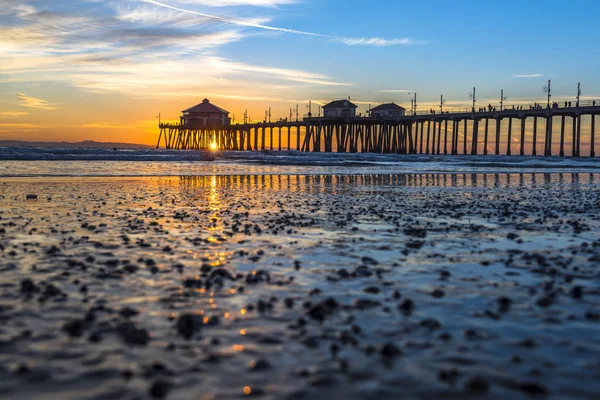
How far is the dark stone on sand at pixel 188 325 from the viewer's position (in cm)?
525

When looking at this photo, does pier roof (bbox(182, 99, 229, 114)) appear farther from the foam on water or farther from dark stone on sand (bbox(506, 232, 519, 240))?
dark stone on sand (bbox(506, 232, 519, 240))

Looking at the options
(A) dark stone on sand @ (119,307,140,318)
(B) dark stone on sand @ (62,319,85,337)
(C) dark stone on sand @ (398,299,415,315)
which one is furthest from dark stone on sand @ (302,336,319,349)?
(B) dark stone on sand @ (62,319,85,337)

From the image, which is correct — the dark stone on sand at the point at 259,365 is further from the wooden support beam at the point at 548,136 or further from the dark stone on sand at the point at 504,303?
the wooden support beam at the point at 548,136

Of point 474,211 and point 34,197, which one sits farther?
point 34,197

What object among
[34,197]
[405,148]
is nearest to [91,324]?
[34,197]

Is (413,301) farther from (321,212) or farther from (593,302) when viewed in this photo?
(321,212)

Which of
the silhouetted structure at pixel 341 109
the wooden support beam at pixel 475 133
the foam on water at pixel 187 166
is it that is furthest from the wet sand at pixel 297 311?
the silhouetted structure at pixel 341 109

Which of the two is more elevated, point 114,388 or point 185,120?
point 185,120

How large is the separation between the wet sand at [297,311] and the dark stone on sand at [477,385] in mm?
25

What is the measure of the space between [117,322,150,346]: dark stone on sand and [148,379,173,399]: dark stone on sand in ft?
3.20

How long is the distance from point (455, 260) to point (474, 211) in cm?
792

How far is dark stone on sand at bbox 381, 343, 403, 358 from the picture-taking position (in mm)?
4738

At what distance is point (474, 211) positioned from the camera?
16.4 m

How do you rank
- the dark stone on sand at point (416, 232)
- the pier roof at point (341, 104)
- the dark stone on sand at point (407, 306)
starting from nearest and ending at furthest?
the dark stone on sand at point (407, 306) → the dark stone on sand at point (416, 232) → the pier roof at point (341, 104)
